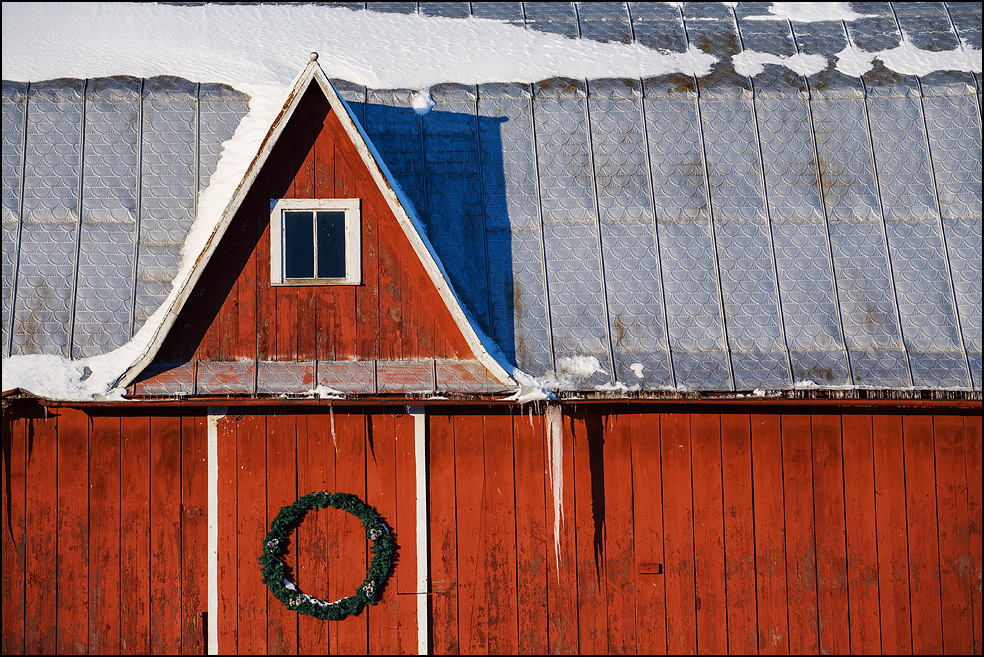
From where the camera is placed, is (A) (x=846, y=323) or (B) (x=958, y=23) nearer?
(A) (x=846, y=323)

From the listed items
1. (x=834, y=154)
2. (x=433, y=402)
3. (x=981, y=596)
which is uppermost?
(x=834, y=154)

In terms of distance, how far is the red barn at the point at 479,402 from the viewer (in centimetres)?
664

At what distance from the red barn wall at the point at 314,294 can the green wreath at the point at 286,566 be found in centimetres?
135

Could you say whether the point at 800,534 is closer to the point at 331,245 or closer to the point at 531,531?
the point at 531,531

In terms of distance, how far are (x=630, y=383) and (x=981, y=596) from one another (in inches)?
158

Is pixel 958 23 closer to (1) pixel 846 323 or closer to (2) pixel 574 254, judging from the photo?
(1) pixel 846 323

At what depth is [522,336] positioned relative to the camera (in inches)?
268

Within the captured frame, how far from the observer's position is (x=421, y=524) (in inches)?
271

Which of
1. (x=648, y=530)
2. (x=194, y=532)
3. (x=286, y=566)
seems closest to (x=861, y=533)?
(x=648, y=530)

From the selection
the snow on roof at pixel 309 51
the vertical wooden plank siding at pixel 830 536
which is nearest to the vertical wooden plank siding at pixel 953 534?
the vertical wooden plank siding at pixel 830 536

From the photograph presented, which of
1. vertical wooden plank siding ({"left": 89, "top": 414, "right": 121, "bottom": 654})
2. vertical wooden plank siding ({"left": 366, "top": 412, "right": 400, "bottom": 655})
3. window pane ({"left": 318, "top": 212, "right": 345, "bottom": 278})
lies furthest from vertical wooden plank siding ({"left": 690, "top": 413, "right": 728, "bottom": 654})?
vertical wooden plank siding ({"left": 89, "top": 414, "right": 121, "bottom": 654})

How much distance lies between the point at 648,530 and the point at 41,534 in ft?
18.3

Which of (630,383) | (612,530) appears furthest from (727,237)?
(612,530)

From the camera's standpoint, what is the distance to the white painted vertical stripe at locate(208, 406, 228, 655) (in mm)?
6758
